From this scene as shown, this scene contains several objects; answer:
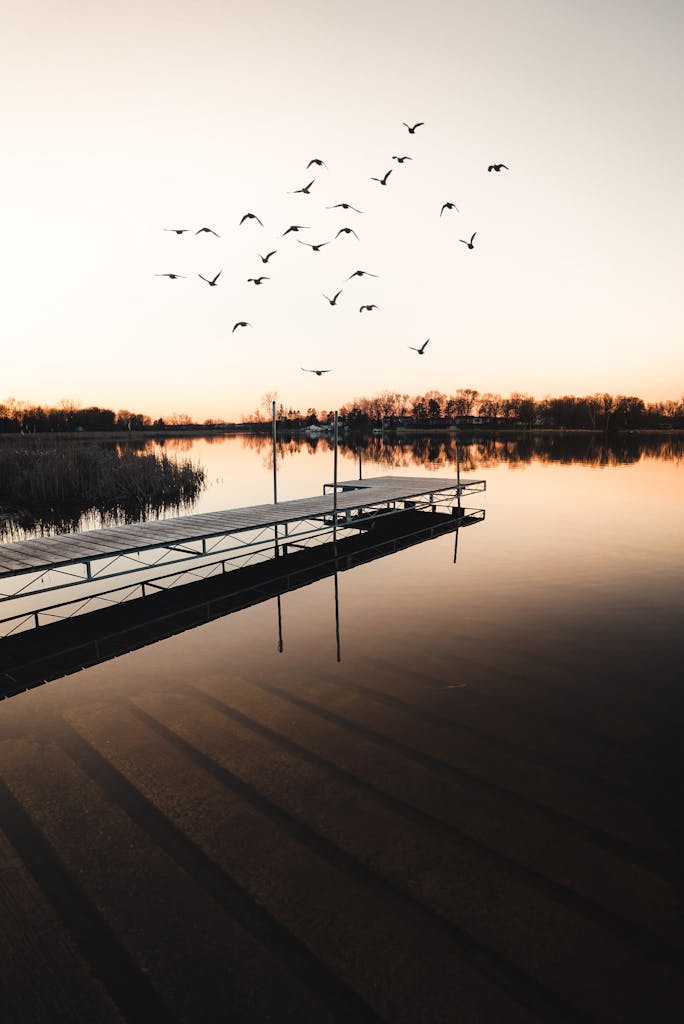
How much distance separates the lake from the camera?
3.52 metres

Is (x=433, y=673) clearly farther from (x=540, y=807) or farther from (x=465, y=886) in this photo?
(x=465, y=886)

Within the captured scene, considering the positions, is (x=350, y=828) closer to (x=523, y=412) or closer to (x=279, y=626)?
(x=279, y=626)

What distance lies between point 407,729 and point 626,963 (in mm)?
3336

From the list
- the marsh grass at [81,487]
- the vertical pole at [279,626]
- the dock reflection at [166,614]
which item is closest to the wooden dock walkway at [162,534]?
the dock reflection at [166,614]

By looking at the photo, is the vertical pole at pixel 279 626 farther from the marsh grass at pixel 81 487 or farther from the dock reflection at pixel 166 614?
the marsh grass at pixel 81 487

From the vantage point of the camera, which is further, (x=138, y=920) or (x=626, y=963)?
(x=138, y=920)

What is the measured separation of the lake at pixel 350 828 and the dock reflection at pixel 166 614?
0.95 ft

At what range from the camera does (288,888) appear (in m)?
4.28

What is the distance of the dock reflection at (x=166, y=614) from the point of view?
8750mm

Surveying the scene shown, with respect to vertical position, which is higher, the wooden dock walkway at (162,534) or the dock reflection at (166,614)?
the wooden dock walkway at (162,534)

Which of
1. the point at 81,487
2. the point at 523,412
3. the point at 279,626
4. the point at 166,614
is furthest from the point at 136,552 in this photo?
the point at 523,412

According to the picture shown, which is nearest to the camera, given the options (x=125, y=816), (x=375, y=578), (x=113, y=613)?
(x=125, y=816)

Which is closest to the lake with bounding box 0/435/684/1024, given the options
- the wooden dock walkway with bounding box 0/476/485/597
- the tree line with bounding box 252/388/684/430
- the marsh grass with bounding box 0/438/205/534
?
the wooden dock walkway with bounding box 0/476/485/597

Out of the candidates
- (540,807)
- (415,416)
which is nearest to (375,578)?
(540,807)
